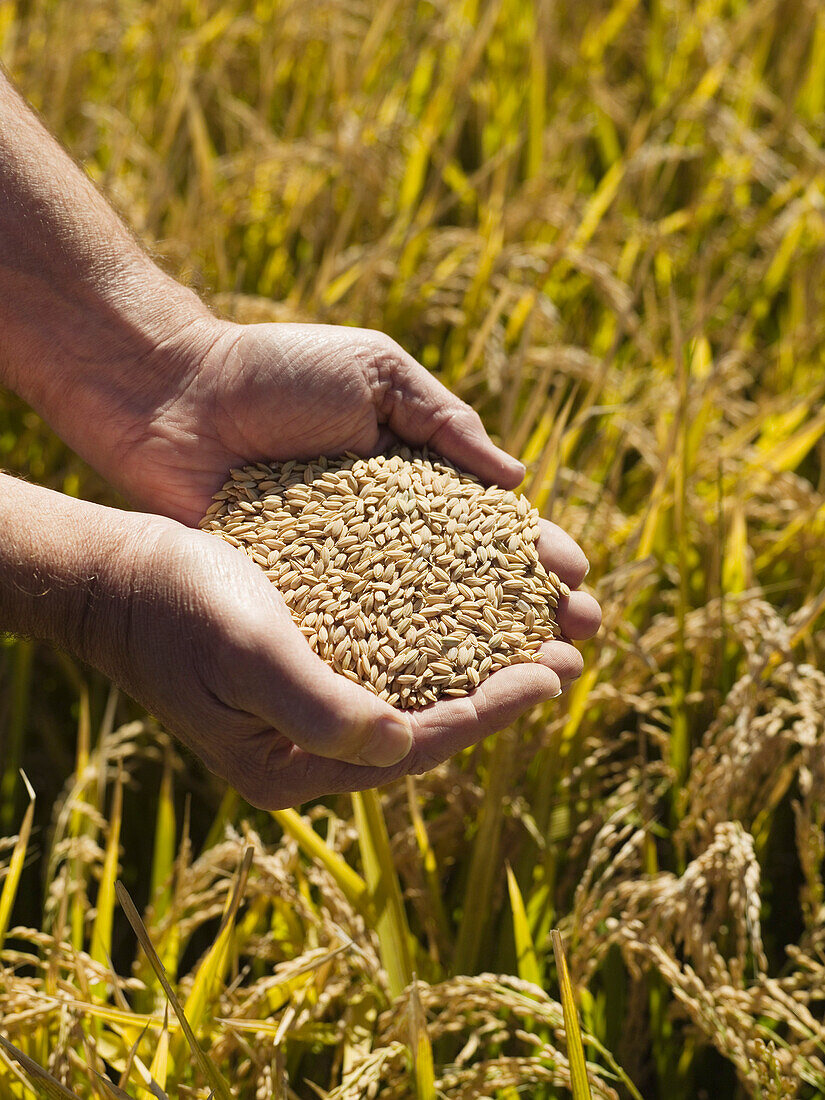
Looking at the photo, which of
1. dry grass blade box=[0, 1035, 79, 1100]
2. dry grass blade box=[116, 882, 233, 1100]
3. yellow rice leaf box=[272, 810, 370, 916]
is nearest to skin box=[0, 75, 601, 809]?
yellow rice leaf box=[272, 810, 370, 916]

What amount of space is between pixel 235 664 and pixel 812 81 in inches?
121

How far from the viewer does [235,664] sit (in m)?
1.25

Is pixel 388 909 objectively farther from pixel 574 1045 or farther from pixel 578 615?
pixel 578 615

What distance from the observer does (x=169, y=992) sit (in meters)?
1.08

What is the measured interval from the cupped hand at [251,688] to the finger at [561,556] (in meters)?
0.26

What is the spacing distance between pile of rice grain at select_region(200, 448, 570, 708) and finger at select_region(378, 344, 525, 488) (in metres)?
0.06

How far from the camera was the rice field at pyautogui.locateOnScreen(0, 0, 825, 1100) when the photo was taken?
1471mm

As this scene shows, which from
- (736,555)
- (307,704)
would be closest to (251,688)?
(307,704)

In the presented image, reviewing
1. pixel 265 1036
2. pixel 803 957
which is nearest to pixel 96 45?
pixel 265 1036

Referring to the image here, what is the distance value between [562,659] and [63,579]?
0.82 metres

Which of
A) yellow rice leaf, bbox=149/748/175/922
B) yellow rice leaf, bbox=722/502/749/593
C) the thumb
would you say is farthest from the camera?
yellow rice leaf, bbox=722/502/749/593

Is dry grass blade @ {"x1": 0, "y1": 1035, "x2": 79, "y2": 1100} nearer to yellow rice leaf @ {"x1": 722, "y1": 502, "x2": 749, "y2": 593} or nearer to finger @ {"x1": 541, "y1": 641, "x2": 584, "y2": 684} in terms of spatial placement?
finger @ {"x1": 541, "y1": 641, "x2": 584, "y2": 684}

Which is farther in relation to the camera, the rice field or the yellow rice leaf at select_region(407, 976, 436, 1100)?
the rice field

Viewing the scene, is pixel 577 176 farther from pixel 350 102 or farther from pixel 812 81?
pixel 812 81
